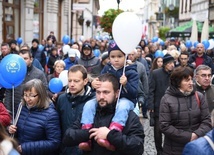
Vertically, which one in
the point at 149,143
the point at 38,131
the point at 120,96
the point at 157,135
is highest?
the point at 120,96

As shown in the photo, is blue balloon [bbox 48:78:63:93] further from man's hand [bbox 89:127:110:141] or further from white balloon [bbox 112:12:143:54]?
man's hand [bbox 89:127:110:141]

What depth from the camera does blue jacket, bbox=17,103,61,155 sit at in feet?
14.1

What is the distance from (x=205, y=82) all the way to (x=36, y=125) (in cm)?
261

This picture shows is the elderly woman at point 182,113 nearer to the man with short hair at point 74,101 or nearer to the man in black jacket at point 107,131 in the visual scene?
the man with short hair at point 74,101

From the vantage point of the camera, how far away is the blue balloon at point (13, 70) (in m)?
5.33

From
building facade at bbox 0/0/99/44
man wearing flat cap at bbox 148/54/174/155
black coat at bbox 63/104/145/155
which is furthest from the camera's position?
building facade at bbox 0/0/99/44

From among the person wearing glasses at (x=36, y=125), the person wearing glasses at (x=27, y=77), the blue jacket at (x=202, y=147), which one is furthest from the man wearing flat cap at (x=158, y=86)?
the blue jacket at (x=202, y=147)

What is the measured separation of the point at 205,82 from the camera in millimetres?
5941

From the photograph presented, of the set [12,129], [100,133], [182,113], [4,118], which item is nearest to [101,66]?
[182,113]

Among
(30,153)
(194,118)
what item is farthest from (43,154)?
(194,118)

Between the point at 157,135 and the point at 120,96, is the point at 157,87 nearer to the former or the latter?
the point at 157,135

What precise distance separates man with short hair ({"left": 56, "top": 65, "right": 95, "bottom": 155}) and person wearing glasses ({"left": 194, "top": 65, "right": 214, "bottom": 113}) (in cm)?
192

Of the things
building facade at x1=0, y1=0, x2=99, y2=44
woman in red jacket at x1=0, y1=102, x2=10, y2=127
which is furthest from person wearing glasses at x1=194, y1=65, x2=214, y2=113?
building facade at x1=0, y1=0, x2=99, y2=44

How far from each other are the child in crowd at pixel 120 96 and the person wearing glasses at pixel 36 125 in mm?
623
